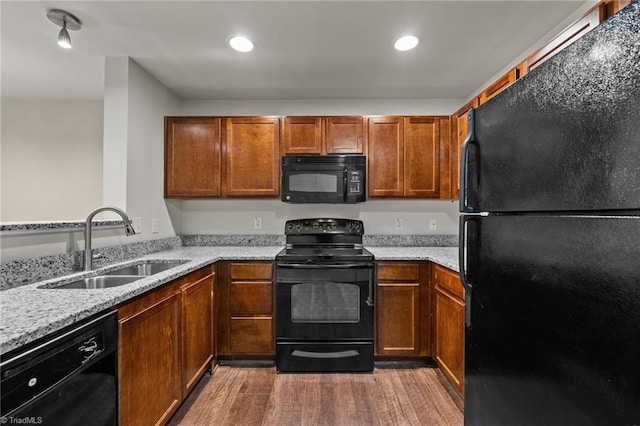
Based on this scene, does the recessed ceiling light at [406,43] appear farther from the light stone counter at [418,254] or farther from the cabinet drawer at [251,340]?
the cabinet drawer at [251,340]

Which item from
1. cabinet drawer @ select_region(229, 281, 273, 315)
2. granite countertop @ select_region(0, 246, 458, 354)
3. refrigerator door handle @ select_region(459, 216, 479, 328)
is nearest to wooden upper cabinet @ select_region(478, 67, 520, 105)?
refrigerator door handle @ select_region(459, 216, 479, 328)

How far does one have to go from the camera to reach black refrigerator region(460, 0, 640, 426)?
2.06ft

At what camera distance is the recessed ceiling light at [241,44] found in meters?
2.13

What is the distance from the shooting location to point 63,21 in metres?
1.92

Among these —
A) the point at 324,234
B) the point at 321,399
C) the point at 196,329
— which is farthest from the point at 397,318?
the point at 196,329

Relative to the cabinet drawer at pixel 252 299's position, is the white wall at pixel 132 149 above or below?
above

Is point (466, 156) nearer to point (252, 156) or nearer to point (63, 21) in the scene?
point (252, 156)

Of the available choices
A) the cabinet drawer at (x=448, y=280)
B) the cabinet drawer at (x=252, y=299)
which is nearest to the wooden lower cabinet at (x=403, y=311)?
the cabinet drawer at (x=448, y=280)

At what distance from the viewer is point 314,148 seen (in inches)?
115

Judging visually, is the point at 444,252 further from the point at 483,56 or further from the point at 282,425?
the point at 282,425

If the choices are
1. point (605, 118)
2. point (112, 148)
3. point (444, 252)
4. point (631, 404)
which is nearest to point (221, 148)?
point (112, 148)

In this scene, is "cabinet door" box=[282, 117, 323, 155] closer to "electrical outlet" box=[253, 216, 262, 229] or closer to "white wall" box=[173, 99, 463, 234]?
"white wall" box=[173, 99, 463, 234]

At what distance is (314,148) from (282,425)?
2.15 meters

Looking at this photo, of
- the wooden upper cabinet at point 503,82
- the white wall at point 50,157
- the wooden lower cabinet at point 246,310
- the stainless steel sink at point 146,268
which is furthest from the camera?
the white wall at point 50,157
